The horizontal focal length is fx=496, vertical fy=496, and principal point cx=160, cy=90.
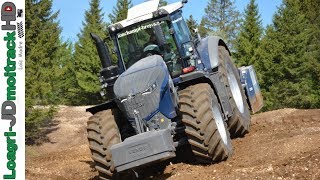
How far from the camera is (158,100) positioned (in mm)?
7840

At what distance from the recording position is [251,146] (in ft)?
30.1

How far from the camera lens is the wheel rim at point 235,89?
450 inches

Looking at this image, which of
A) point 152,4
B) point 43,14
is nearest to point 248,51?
point 43,14

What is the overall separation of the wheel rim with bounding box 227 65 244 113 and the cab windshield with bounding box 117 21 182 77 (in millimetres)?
2565

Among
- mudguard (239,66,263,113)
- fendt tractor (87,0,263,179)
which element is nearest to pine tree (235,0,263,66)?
mudguard (239,66,263,113)

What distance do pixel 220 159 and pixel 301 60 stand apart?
32.5 meters

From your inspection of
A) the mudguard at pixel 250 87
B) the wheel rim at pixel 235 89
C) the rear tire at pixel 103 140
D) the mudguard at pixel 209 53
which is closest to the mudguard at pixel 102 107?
the rear tire at pixel 103 140

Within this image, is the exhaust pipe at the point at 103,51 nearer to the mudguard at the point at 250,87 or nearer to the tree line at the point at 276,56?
the mudguard at the point at 250,87

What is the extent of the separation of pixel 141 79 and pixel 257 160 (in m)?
2.19

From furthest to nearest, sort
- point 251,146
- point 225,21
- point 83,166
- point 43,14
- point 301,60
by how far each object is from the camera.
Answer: point 225,21
point 301,60
point 43,14
point 83,166
point 251,146

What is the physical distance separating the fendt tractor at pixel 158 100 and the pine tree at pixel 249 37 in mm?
30785

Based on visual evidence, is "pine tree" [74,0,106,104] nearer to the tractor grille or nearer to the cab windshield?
the cab windshield

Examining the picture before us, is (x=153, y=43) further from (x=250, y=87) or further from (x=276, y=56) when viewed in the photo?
(x=276, y=56)

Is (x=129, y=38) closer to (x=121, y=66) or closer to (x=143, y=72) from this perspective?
(x=121, y=66)
